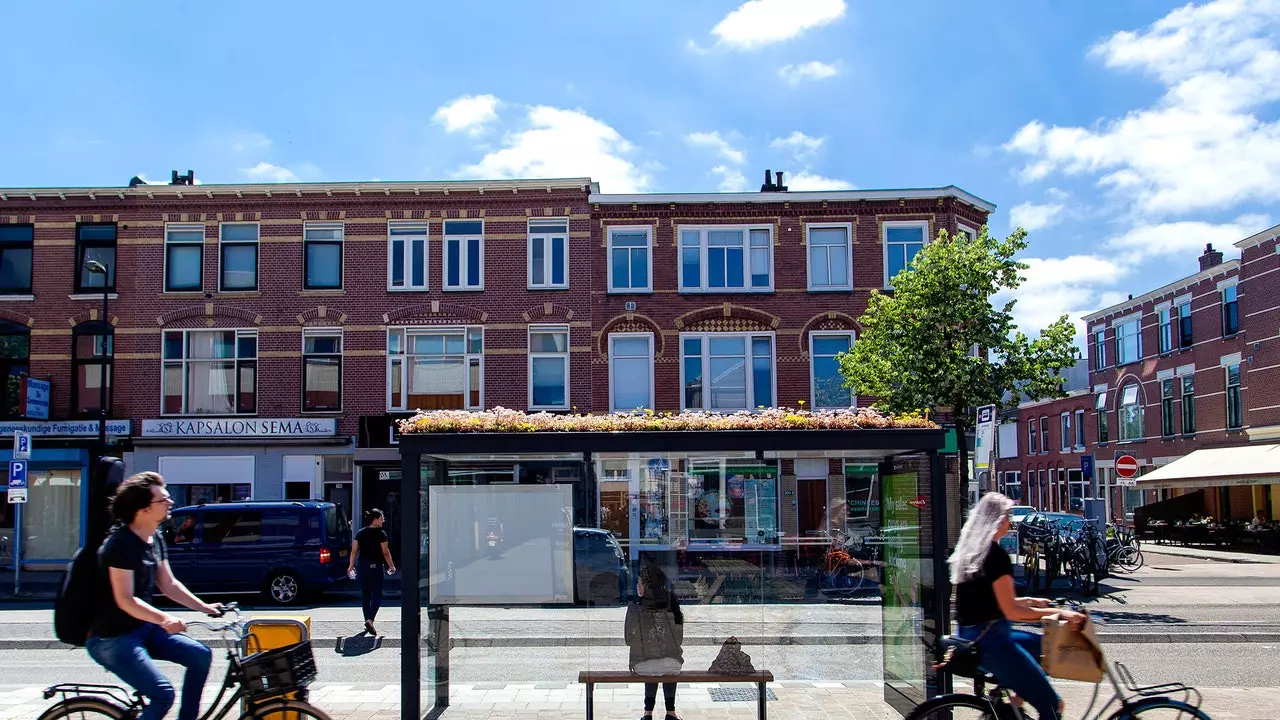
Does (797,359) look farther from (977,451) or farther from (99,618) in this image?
(99,618)

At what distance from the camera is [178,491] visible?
26.2 m

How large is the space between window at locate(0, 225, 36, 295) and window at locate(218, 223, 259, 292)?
16.4 feet

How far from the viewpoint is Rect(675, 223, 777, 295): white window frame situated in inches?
1050

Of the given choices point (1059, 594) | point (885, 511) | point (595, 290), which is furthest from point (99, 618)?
point (595, 290)

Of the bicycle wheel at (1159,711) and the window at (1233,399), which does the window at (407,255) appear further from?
the window at (1233,399)

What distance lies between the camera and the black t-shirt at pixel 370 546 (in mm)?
13570

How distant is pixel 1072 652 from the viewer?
18.7ft

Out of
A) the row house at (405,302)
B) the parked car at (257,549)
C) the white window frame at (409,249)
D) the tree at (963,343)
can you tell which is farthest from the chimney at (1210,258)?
the parked car at (257,549)

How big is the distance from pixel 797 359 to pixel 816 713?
18.8 meters

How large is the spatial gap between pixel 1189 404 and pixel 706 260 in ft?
80.3

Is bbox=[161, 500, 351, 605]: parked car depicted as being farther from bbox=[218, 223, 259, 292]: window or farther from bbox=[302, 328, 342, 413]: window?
bbox=[218, 223, 259, 292]: window

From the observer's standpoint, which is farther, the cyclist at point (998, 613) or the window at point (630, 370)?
the window at point (630, 370)

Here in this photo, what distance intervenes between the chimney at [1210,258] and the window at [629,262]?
2606 centimetres

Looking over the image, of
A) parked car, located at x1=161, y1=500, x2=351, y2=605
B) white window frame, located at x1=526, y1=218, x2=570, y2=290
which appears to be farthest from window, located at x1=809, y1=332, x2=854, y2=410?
parked car, located at x1=161, y1=500, x2=351, y2=605
